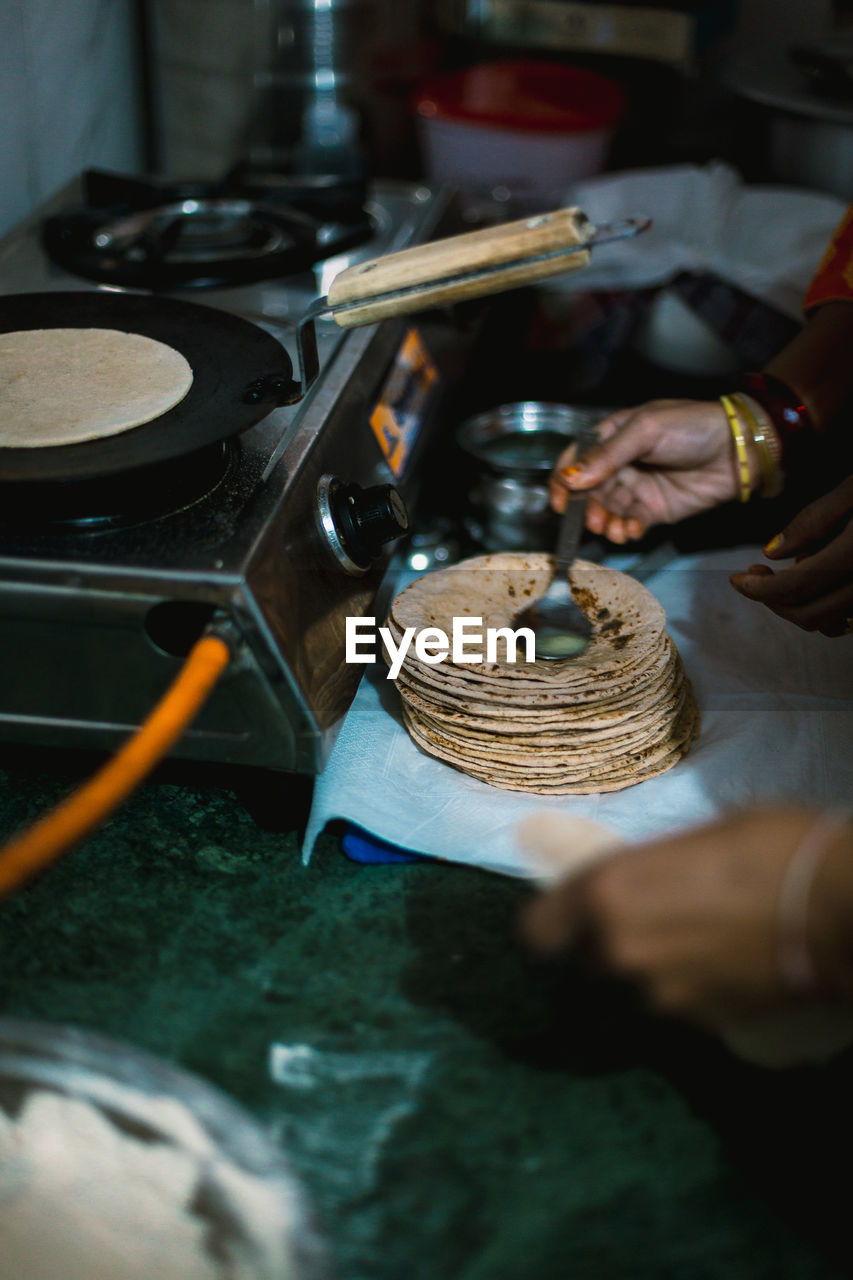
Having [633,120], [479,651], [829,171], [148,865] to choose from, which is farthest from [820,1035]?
[633,120]

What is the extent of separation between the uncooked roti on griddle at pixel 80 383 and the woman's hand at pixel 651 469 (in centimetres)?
50

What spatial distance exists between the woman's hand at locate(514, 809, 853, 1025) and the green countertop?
18 cm

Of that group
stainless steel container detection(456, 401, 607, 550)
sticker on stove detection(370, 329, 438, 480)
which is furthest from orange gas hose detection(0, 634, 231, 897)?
stainless steel container detection(456, 401, 607, 550)

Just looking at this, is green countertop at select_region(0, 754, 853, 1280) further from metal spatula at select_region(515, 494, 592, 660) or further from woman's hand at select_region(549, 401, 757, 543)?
woman's hand at select_region(549, 401, 757, 543)

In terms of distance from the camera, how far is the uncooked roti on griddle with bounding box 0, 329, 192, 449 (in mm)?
938

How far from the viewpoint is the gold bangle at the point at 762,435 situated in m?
1.38

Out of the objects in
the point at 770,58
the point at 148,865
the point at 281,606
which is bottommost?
the point at 148,865

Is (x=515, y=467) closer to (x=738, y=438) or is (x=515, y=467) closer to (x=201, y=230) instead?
(x=738, y=438)

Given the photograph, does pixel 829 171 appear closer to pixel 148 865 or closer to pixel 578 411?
pixel 578 411

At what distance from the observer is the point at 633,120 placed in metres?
2.59

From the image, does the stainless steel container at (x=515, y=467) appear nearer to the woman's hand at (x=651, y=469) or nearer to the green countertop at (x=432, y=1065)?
the woman's hand at (x=651, y=469)

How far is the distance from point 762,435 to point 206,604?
2.67 ft

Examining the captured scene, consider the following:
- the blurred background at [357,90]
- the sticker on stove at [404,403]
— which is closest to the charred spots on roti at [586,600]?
the sticker on stove at [404,403]

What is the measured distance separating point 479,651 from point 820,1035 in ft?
1.51
